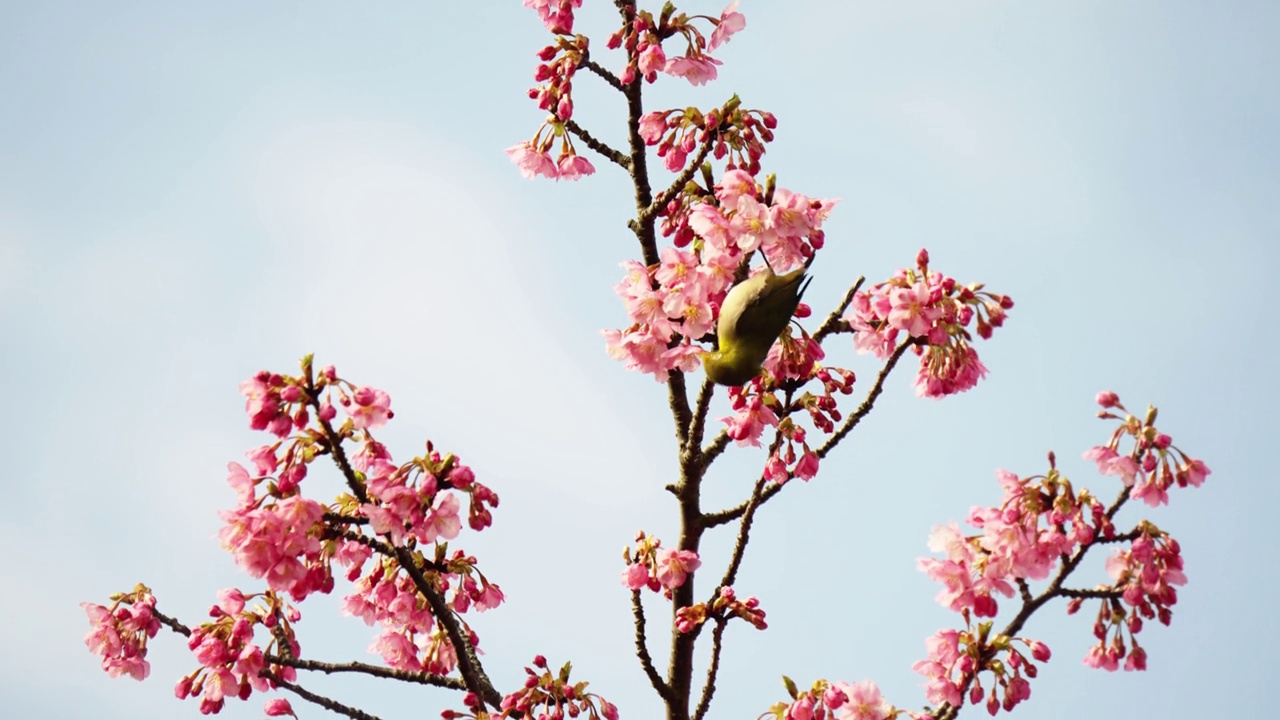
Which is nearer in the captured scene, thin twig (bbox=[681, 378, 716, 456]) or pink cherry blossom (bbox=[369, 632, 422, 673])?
thin twig (bbox=[681, 378, 716, 456])

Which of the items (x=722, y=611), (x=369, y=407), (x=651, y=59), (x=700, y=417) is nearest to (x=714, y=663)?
(x=722, y=611)

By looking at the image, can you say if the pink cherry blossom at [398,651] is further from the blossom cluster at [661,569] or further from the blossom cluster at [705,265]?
the blossom cluster at [705,265]

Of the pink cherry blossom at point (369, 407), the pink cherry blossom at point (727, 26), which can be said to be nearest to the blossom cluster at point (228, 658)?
the pink cherry blossom at point (369, 407)

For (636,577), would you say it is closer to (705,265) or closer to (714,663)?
(714,663)

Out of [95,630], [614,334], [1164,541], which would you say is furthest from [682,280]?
[95,630]

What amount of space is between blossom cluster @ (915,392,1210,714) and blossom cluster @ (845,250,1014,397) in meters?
0.51

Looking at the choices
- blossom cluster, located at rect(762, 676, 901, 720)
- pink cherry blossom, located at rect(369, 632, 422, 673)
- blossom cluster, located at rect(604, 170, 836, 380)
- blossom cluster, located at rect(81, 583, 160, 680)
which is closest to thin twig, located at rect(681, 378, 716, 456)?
blossom cluster, located at rect(604, 170, 836, 380)

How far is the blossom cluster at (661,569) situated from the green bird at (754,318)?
1.13 meters

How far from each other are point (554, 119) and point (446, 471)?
2.12 meters

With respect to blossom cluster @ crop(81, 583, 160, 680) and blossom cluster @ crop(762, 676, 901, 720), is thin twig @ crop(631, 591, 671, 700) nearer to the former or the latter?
blossom cluster @ crop(762, 676, 901, 720)

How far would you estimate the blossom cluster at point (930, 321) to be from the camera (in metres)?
4.98

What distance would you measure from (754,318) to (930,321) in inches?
34.1

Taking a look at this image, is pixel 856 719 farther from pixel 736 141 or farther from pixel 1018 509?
pixel 736 141

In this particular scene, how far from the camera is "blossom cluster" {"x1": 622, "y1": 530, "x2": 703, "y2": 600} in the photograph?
5.47 m
